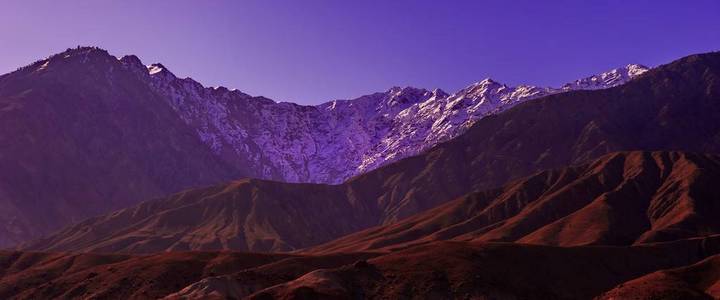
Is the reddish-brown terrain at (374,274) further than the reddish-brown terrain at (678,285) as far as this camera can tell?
Yes

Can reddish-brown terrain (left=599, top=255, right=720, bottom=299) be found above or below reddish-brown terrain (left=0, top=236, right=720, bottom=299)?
below

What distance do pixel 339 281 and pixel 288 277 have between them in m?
15.6

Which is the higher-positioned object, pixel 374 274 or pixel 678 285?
pixel 374 274

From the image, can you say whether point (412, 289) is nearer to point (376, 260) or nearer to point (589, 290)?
point (376, 260)

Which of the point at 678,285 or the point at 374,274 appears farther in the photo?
the point at 374,274

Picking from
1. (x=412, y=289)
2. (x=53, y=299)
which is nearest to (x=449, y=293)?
(x=412, y=289)

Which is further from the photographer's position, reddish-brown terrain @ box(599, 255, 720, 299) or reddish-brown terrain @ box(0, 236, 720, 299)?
reddish-brown terrain @ box(0, 236, 720, 299)

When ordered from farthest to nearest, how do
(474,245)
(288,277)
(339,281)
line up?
(474,245) < (288,277) < (339,281)

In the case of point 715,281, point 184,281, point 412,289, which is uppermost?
point 184,281

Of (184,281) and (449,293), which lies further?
(184,281)

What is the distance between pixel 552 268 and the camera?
463ft

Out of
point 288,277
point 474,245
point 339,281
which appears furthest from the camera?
point 474,245

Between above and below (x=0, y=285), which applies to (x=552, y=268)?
below

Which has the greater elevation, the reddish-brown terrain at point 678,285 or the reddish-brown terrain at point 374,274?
the reddish-brown terrain at point 374,274
